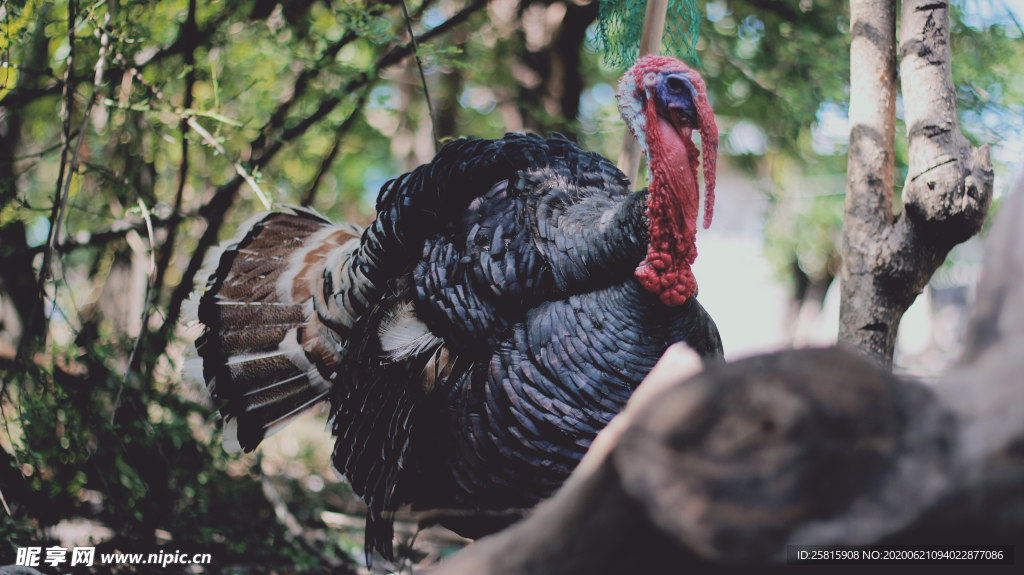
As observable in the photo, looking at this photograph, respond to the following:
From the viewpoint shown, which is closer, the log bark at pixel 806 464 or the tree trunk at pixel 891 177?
the log bark at pixel 806 464

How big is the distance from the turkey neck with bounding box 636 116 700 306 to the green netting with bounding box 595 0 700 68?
2.66 feet

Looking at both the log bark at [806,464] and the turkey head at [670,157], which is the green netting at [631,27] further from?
the log bark at [806,464]

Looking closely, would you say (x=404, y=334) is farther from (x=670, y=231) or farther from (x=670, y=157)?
(x=670, y=157)

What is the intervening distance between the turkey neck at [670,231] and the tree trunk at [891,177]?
1.74 feet

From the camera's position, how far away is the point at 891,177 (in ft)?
6.75

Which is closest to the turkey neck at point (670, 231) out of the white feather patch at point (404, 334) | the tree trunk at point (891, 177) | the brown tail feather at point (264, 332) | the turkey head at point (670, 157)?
the turkey head at point (670, 157)

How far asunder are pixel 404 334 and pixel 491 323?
0.36m

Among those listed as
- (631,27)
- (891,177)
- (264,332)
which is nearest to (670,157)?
(891,177)

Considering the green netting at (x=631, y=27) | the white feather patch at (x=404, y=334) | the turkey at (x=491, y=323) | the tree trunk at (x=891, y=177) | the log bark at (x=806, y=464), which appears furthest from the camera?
the green netting at (x=631, y=27)

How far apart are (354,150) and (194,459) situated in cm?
243

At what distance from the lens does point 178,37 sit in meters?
3.06

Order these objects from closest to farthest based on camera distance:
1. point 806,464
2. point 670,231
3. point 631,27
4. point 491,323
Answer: point 806,464
point 670,231
point 491,323
point 631,27

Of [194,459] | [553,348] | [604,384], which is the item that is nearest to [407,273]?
[553,348]

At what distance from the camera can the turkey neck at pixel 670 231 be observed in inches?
76.9
